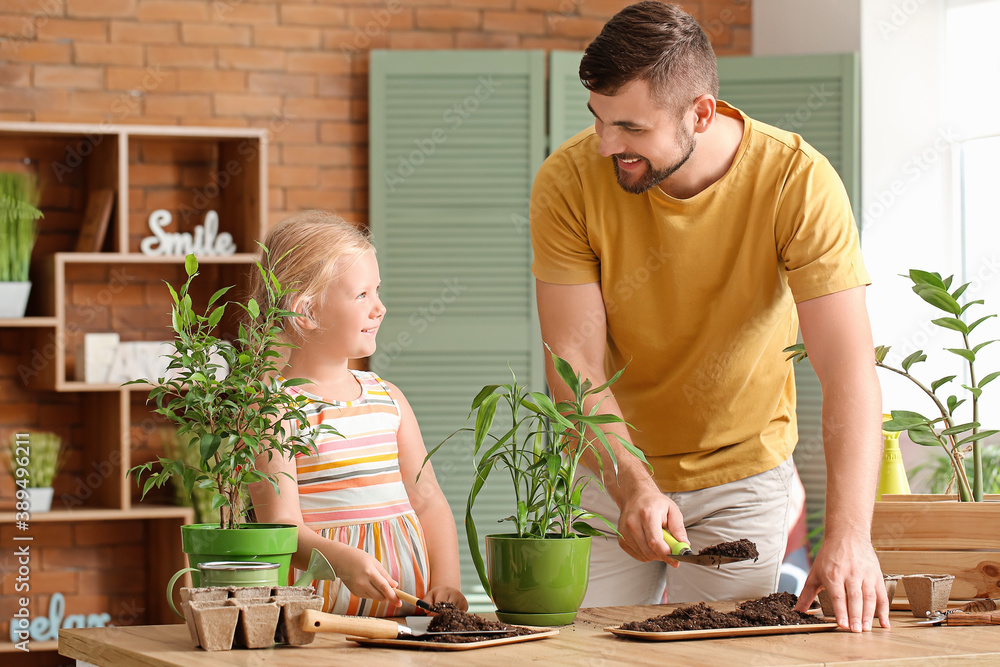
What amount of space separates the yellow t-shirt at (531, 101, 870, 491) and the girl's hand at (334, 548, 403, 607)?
0.61 meters

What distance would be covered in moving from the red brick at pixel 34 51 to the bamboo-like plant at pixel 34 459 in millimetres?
1353

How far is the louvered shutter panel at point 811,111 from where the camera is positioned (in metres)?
3.97

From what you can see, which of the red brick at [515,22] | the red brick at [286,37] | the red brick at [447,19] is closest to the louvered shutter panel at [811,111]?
the red brick at [515,22]

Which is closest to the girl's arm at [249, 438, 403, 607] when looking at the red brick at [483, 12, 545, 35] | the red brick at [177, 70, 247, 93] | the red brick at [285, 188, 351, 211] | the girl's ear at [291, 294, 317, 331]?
the girl's ear at [291, 294, 317, 331]

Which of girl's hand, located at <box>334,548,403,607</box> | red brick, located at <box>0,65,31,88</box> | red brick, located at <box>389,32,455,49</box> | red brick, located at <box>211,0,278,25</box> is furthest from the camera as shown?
red brick, located at <box>389,32,455,49</box>

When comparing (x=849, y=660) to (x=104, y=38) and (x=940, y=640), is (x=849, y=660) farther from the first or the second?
(x=104, y=38)

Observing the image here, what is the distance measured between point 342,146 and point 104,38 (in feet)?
3.11

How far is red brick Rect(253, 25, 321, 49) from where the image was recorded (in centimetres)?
418

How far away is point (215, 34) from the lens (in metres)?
4.13

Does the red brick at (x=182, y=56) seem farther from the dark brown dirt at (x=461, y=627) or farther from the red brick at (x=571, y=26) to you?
the dark brown dirt at (x=461, y=627)

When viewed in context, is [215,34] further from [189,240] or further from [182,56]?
[189,240]

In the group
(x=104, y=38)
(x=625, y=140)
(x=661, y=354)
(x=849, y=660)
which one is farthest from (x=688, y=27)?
(x=104, y=38)

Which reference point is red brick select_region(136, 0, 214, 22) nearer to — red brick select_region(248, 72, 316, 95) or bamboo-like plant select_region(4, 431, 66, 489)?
red brick select_region(248, 72, 316, 95)

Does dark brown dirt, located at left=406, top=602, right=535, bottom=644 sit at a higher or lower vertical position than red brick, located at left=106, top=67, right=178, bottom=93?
lower
